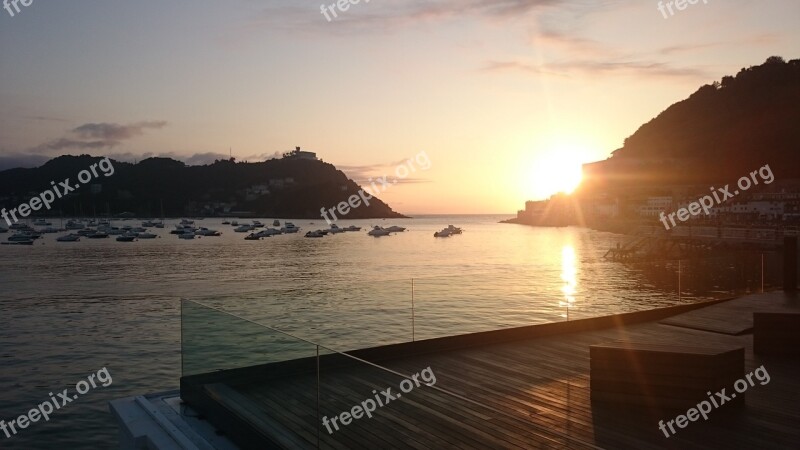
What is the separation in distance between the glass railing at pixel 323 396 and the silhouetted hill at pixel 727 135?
238 ft

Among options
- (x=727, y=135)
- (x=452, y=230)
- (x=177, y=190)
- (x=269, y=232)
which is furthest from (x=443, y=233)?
(x=177, y=190)

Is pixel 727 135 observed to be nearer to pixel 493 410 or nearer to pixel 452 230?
pixel 452 230

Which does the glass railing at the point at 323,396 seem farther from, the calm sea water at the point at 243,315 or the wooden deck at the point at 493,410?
the calm sea water at the point at 243,315

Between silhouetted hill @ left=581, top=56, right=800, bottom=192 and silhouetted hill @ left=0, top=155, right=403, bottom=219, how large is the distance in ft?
370

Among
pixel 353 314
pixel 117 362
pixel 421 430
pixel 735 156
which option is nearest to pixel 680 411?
pixel 421 430

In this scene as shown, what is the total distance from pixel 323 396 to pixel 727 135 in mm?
80779

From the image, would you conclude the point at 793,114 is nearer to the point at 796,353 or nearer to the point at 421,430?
the point at 796,353

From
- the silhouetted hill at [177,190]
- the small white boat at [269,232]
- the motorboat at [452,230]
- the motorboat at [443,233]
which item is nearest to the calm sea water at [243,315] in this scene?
the small white boat at [269,232]

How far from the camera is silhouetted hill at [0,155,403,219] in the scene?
14962 centimetres

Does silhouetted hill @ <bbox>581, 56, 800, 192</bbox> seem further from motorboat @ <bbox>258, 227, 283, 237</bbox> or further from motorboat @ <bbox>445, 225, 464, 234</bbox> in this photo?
motorboat @ <bbox>258, 227, 283, 237</bbox>

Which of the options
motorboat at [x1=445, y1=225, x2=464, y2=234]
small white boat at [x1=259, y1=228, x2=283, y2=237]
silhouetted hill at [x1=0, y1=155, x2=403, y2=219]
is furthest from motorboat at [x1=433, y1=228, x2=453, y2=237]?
silhouetted hill at [x1=0, y1=155, x2=403, y2=219]

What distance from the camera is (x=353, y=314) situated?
11.9m

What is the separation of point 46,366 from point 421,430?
1525 centimetres

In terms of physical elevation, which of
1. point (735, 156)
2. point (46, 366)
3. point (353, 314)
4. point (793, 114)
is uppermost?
point (793, 114)
